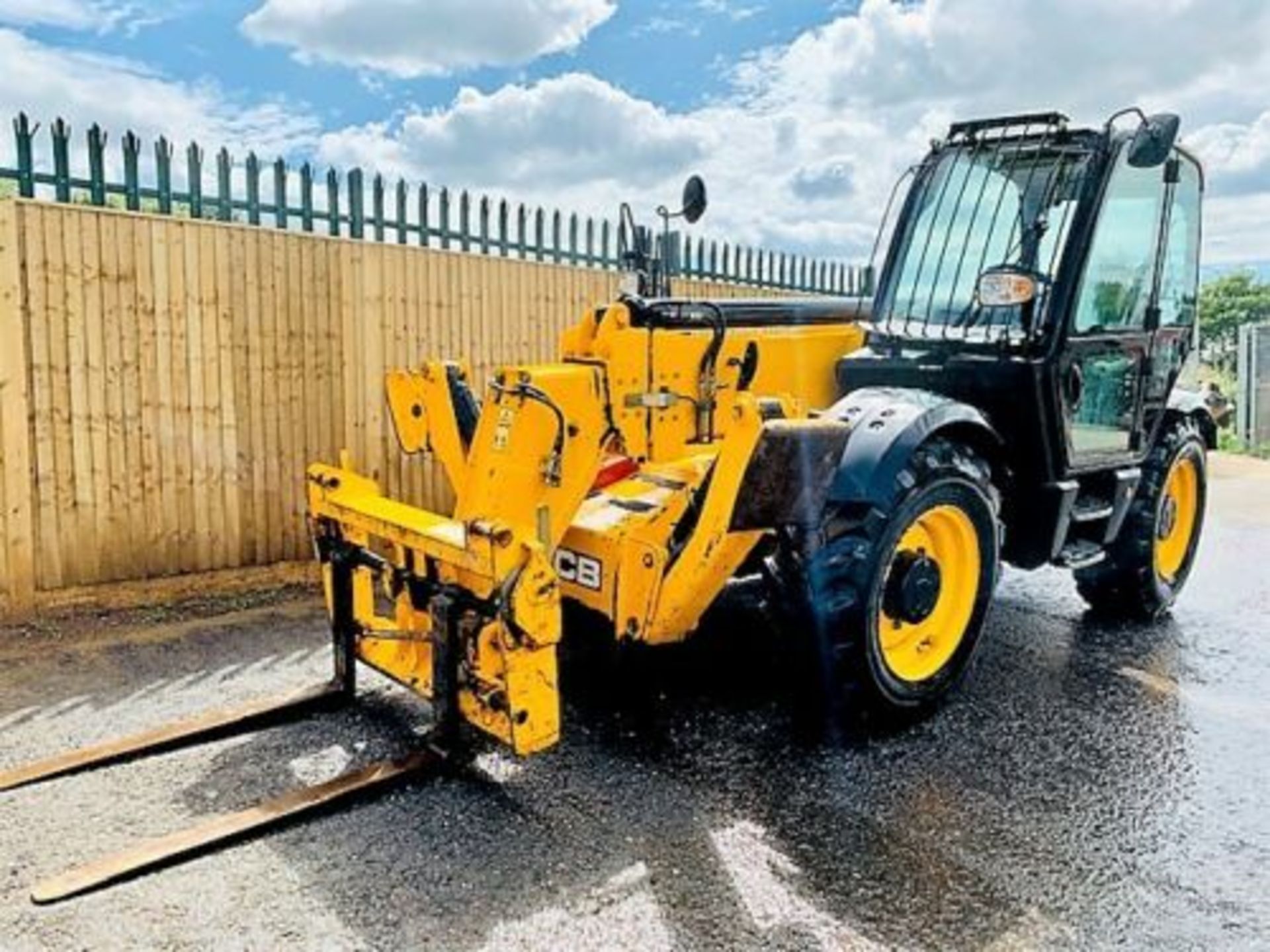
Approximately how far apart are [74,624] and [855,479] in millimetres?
3982

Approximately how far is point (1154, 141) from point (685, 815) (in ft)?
10.8

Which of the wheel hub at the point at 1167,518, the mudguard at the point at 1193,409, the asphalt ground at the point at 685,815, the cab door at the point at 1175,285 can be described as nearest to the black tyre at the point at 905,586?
the asphalt ground at the point at 685,815

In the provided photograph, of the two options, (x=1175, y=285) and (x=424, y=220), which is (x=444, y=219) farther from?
(x=1175, y=285)

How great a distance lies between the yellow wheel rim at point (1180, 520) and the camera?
19.2 feet

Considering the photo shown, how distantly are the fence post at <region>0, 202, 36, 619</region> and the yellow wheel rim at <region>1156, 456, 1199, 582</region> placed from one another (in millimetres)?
5977

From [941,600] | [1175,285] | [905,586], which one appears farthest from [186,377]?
[1175,285]

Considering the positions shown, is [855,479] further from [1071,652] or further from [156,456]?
[156,456]

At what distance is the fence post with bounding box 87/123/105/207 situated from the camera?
5273mm

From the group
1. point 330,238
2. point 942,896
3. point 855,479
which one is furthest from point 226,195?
point 942,896

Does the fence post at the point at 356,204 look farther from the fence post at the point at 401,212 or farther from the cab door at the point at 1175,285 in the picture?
the cab door at the point at 1175,285

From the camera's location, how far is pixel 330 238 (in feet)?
20.0

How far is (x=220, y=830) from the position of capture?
9.81 ft

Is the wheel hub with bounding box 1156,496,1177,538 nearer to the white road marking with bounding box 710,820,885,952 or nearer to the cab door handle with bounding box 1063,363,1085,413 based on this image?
the cab door handle with bounding box 1063,363,1085,413

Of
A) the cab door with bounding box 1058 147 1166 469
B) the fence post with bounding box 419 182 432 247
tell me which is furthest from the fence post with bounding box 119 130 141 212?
the cab door with bounding box 1058 147 1166 469
